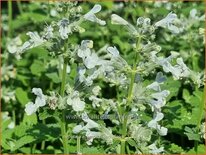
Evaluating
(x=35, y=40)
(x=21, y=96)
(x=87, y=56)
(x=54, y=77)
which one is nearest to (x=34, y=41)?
(x=35, y=40)

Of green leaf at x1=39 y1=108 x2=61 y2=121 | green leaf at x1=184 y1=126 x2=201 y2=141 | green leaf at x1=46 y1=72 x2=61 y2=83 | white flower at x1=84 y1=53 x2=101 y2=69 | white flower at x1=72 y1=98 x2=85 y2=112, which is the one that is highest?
green leaf at x1=46 y1=72 x2=61 y2=83

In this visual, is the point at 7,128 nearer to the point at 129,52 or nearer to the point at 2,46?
Answer: the point at 129,52

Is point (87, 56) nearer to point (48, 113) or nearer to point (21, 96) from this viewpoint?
point (48, 113)

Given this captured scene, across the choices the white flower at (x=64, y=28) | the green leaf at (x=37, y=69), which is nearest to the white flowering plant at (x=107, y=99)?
the white flower at (x=64, y=28)

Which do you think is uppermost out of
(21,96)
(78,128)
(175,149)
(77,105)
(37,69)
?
(37,69)

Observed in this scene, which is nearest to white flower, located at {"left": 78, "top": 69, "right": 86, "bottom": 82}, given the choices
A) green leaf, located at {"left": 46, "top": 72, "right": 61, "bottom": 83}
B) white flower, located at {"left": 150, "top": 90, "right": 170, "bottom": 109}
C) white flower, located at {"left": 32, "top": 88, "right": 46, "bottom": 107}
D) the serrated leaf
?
white flower, located at {"left": 32, "top": 88, "right": 46, "bottom": 107}

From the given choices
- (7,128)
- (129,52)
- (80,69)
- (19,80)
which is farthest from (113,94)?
(80,69)

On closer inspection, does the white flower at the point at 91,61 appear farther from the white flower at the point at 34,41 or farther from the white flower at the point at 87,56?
the white flower at the point at 34,41

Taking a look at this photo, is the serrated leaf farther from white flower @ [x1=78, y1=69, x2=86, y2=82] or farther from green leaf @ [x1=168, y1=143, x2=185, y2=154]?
white flower @ [x1=78, y1=69, x2=86, y2=82]
